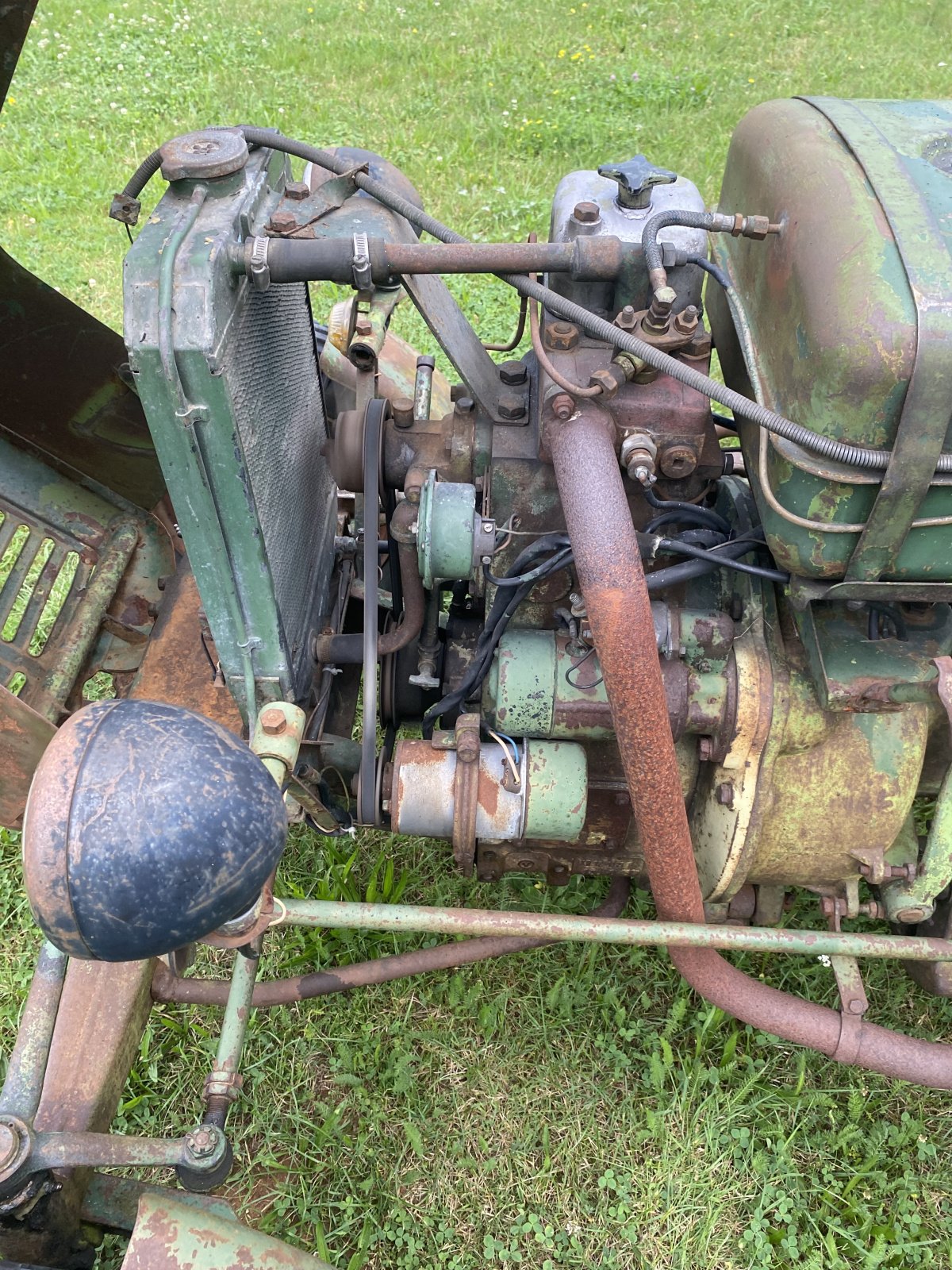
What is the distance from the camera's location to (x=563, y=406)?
174cm

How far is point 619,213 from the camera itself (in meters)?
1.87

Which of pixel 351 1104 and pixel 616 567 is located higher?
pixel 616 567

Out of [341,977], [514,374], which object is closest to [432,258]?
[514,374]

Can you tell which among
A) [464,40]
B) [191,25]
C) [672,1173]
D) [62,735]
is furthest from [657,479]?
[191,25]

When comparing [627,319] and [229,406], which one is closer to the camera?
[229,406]

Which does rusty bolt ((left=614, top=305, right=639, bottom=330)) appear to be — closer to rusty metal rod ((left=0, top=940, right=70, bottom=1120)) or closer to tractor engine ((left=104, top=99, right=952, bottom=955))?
tractor engine ((left=104, top=99, right=952, bottom=955))

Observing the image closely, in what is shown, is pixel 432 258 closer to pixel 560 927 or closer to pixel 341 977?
pixel 560 927

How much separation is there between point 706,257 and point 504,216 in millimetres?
3509

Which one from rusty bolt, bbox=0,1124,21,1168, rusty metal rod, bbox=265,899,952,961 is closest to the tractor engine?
rusty metal rod, bbox=265,899,952,961

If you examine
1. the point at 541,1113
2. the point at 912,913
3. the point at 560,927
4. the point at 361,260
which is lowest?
the point at 541,1113

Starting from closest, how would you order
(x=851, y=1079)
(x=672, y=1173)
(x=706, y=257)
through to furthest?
(x=706, y=257) < (x=672, y=1173) < (x=851, y=1079)

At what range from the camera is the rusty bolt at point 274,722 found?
173 cm

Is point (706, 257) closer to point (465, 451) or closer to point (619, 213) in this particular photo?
point (619, 213)

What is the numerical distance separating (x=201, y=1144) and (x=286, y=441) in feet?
4.28
